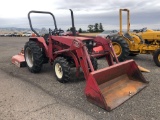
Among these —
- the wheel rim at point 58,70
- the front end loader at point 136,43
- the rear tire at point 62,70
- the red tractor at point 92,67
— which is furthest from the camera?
the front end loader at point 136,43

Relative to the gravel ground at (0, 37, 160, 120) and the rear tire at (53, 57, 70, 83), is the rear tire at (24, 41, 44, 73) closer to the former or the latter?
the gravel ground at (0, 37, 160, 120)

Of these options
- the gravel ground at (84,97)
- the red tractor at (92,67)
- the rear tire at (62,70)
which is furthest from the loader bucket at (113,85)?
the rear tire at (62,70)

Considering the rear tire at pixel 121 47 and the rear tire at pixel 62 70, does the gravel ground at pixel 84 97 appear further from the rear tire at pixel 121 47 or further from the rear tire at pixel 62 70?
the rear tire at pixel 121 47

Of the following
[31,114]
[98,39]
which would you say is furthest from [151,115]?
[98,39]

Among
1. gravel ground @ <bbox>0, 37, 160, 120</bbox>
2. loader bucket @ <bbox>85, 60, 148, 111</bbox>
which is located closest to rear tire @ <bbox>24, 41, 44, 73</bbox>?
gravel ground @ <bbox>0, 37, 160, 120</bbox>

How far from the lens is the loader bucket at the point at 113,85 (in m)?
4.24

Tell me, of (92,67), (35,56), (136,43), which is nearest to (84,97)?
(92,67)

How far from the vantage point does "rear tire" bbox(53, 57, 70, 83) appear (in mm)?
5500

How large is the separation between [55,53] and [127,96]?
2.45m

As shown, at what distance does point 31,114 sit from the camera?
3.96 m

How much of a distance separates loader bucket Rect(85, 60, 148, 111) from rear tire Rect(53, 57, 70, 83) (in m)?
1.10

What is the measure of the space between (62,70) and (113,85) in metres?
1.35

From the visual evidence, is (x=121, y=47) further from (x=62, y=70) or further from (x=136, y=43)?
(x=62, y=70)

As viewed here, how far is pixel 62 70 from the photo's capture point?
18.2 ft
